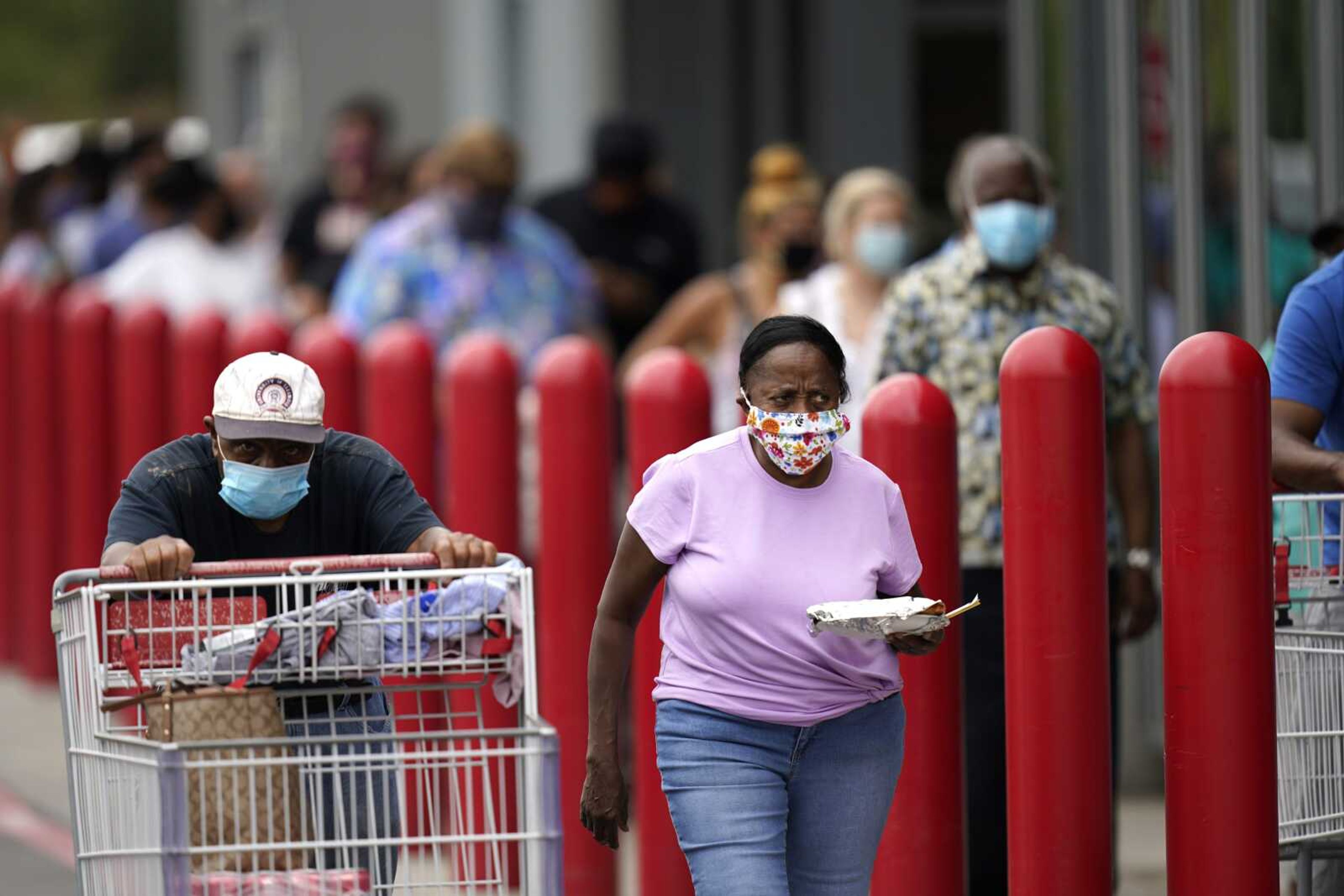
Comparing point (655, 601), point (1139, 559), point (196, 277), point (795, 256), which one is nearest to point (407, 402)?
point (795, 256)

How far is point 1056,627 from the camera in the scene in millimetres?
5637

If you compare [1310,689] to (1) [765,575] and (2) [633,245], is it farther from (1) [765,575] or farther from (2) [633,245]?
(2) [633,245]

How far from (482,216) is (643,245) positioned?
158 centimetres

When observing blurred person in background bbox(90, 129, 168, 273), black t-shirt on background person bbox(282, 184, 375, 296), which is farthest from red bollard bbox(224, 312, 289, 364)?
blurred person in background bbox(90, 129, 168, 273)

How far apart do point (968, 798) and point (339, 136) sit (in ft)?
22.5

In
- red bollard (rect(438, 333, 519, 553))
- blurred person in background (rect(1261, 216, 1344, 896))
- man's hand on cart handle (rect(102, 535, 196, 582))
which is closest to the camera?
man's hand on cart handle (rect(102, 535, 196, 582))

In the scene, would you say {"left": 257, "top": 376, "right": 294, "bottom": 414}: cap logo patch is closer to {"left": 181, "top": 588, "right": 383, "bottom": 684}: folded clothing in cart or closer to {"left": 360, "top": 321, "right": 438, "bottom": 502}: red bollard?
{"left": 181, "top": 588, "right": 383, "bottom": 684}: folded clothing in cart

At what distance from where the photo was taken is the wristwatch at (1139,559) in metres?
6.71

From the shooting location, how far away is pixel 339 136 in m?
12.7

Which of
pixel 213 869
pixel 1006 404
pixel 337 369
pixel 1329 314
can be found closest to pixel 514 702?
pixel 213 869

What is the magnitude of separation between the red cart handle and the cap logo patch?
282 mm

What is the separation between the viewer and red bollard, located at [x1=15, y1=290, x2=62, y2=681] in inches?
476

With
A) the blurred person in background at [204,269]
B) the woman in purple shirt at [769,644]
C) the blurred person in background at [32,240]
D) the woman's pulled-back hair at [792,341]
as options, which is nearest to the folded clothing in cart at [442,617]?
the woman in purple shirt at [769,644]

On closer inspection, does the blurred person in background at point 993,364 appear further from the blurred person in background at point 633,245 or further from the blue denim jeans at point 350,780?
the blurred person in background at point 633,245
